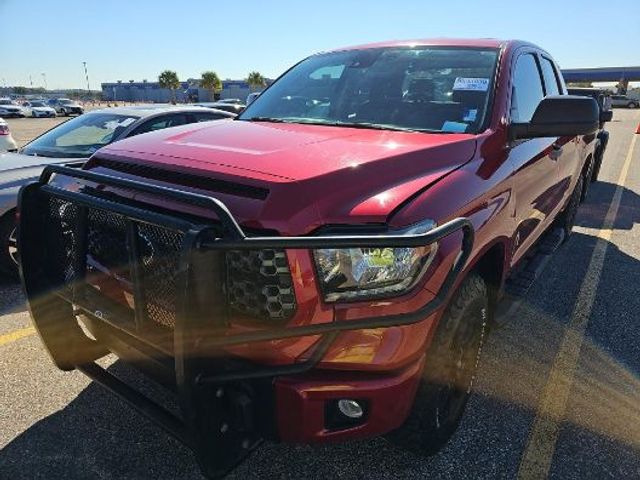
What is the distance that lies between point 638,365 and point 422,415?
1964 millimetres

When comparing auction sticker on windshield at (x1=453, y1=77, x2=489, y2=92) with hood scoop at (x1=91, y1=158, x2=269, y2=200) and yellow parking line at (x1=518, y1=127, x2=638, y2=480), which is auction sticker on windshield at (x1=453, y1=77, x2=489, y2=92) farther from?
yellow parking line at (x1=518, y1=127, x2=638, y2=480)

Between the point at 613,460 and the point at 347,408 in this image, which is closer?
the point at 347,408

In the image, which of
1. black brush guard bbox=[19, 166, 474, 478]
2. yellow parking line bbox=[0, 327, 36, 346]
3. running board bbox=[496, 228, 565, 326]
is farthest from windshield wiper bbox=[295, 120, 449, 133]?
yellow parking line bbox=[0, 327, 36, 346]

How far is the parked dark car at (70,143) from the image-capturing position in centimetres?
450

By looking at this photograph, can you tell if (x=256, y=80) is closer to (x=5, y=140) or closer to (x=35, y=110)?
(x=35, y=110)

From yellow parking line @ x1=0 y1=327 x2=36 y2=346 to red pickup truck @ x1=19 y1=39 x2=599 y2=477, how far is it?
1.40 metres

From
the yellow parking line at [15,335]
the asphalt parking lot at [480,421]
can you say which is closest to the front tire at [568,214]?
the asphalt parking lot at [480,421]

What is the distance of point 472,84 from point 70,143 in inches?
173

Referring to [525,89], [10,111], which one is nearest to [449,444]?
[525,89]

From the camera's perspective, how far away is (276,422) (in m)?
1.90

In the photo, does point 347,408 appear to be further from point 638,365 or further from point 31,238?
point 638,365

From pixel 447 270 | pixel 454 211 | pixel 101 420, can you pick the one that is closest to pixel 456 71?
pixel 454 211

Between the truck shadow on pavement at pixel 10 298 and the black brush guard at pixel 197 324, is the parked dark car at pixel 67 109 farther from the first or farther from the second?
the black brush guard at pixel 197 324

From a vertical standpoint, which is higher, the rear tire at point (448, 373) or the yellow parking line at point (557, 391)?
the rear tire at point (448, 373)
